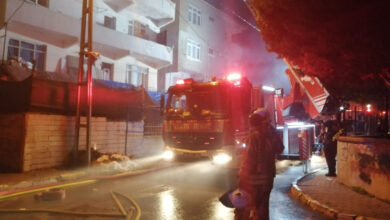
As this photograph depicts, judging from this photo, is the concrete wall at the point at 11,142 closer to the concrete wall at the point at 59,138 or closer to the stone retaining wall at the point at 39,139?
the stone retaining wall at the point at 39,139

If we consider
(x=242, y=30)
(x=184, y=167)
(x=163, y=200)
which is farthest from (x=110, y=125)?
(x=242, y=30)

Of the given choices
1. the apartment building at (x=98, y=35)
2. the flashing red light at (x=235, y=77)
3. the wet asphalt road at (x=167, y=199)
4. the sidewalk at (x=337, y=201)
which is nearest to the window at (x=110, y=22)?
the apartment building at (x=98, y=35)

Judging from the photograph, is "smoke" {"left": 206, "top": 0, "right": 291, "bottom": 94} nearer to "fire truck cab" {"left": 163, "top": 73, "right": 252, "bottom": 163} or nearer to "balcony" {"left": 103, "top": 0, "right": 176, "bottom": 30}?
"balcony" {"left": 103, "top": 0, "right": 176, "bottom": 30}

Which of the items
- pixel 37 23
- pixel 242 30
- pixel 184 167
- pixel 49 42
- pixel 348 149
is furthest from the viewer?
pixel 242 30

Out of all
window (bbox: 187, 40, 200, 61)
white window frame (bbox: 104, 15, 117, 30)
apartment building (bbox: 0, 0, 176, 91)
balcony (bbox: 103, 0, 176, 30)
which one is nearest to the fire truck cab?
apartment building (bbox: 0, 0, 176, 91)

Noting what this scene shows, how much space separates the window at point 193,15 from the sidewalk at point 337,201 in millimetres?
20758

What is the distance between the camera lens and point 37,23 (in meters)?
14.3

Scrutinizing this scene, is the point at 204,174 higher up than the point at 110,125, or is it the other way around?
the point at 110,125

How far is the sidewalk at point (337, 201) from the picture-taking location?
5.08 meters

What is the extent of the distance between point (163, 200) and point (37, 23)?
12578 mm

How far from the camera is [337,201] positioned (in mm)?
5895

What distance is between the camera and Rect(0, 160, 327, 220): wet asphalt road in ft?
17.2

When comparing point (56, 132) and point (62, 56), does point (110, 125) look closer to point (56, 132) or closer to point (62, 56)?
point (56, 132)

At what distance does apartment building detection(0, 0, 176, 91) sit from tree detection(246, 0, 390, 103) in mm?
11436
